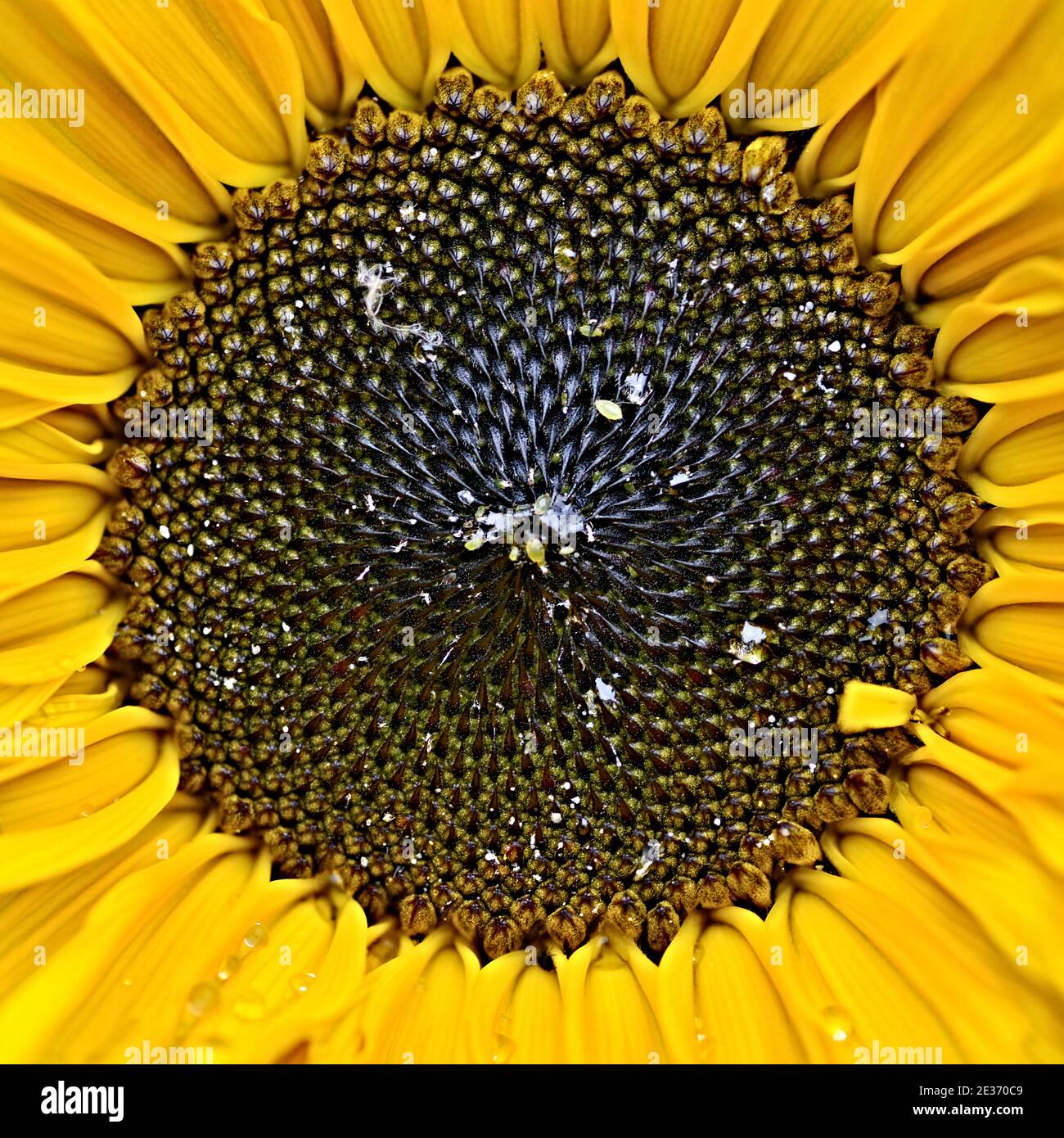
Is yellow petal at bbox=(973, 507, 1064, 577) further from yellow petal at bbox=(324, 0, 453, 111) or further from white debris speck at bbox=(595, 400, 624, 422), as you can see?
yellow petal at bbox=(324, 0, 453, 111)

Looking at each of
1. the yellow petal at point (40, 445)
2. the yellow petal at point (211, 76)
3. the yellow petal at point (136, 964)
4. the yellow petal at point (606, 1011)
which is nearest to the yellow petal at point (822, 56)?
the yellow petal at point (211, 76)

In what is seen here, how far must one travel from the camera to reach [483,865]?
2260 millimetres

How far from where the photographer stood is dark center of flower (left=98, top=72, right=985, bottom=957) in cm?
210

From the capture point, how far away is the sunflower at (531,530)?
2074 millimetres

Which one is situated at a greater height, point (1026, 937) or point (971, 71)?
point (971, 71)

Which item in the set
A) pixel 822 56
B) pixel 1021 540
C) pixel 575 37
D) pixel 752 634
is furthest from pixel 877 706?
pixel 575 37

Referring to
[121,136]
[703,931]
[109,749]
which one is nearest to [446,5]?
[121,136]

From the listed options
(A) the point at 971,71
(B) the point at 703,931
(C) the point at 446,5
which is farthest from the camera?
(B) the point at 703,931

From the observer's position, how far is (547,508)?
2.03 m

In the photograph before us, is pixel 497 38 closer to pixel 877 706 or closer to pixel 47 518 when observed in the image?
pixel 47 518

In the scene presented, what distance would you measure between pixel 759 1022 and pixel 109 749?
1.24 metres

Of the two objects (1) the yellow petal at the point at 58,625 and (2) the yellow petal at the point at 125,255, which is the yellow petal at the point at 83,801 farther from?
(2) the yellow petal at the point at 125,255
